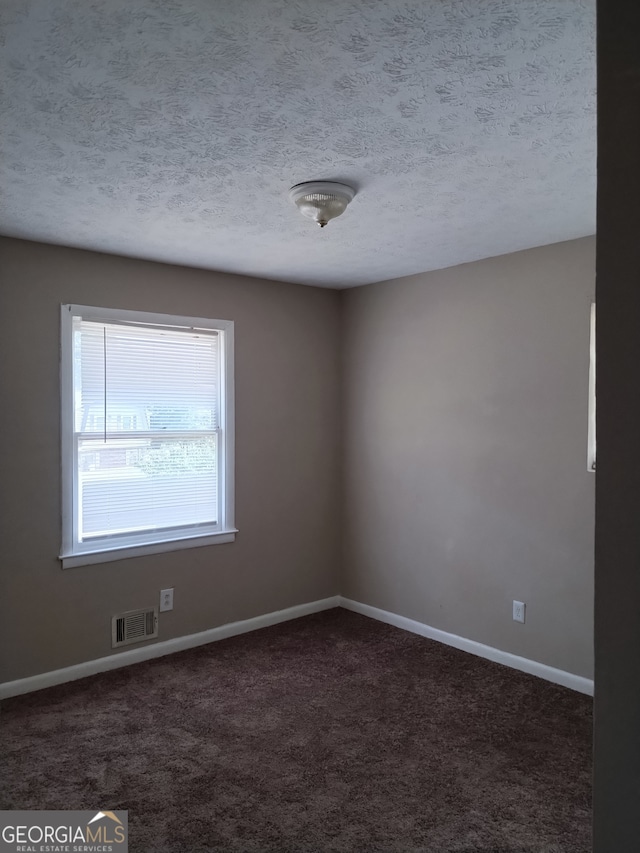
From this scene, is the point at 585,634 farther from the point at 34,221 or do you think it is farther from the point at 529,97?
the point at 34,221

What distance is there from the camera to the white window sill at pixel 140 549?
360 cm

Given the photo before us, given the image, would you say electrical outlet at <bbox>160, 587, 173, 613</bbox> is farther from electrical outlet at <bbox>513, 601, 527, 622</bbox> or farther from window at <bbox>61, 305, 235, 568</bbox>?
electrical outlet at <bbox>513, 601, 527, 622</bbox>

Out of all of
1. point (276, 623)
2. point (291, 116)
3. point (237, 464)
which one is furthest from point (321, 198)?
point (276, 623)

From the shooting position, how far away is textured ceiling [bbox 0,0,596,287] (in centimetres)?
149

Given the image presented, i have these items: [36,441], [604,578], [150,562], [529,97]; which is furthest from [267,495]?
[604,578]

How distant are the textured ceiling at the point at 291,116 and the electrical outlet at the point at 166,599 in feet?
7.06

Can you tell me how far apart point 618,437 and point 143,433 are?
10.9 feet

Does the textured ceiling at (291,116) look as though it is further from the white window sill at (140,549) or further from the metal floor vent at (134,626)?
the metal floor vent at (134,626)

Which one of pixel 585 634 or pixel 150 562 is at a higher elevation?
pixel 150 562

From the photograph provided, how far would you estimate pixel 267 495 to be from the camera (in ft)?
14.8

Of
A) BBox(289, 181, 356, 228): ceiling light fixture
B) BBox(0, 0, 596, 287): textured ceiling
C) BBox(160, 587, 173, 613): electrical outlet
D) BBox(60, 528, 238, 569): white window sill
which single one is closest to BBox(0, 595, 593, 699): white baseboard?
BBox(160, 587, 173, 613): electrical outlet

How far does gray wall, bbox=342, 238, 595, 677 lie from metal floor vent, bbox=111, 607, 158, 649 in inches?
63.3

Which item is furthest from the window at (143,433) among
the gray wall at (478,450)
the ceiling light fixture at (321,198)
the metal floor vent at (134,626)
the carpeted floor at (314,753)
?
the ceiling light fixture at (321,198)

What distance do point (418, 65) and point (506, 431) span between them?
2.50 metres
